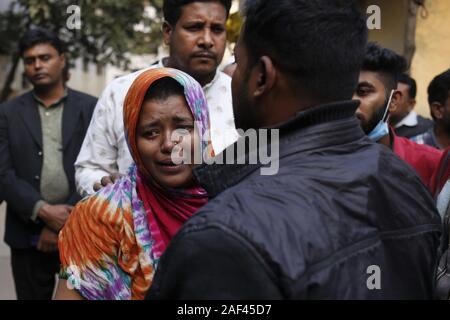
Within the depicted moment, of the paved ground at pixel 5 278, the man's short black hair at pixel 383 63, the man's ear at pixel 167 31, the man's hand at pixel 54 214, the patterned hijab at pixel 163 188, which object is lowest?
the paved ground at pixel 5 278

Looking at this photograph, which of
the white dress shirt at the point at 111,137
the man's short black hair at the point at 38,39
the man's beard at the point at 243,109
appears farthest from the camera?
the man's short black hair at the point at 38,39

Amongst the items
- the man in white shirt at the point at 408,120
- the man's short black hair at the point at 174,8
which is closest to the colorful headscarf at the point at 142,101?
the man's short black hair at the point at 174,8

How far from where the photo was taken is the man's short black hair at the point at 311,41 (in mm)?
1592

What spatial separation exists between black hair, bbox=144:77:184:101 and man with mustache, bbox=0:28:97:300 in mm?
2194

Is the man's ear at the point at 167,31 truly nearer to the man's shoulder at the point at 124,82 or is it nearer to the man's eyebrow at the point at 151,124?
the man's shoulder at the point at 124,82

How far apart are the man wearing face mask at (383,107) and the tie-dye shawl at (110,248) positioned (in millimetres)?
1566

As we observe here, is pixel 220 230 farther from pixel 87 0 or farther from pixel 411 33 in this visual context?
pixel 87 0

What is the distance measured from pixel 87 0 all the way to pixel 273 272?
10.4m

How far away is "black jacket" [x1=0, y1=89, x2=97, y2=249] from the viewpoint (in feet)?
15.1

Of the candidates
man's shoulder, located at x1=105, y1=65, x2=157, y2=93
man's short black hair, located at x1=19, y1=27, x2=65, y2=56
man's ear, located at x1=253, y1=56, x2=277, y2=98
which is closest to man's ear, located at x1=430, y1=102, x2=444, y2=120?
man's shoulder, located at x1=105, y1=65, x2=157, y2=93

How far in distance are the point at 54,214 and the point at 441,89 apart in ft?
7.67

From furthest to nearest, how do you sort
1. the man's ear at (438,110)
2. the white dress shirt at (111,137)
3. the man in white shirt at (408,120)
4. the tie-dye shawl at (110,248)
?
1. the man in white shirt at (408,120)
2. the man's ear at (438,110)
3. the white dress shirt at (111,137)
4. the tie-dye shawl at (110,248)

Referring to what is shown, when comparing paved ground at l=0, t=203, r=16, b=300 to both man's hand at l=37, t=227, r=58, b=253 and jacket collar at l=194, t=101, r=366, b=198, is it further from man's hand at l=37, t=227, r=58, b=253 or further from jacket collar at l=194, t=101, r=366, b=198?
jacket collar at l=194, t=101, r=366, b=198
